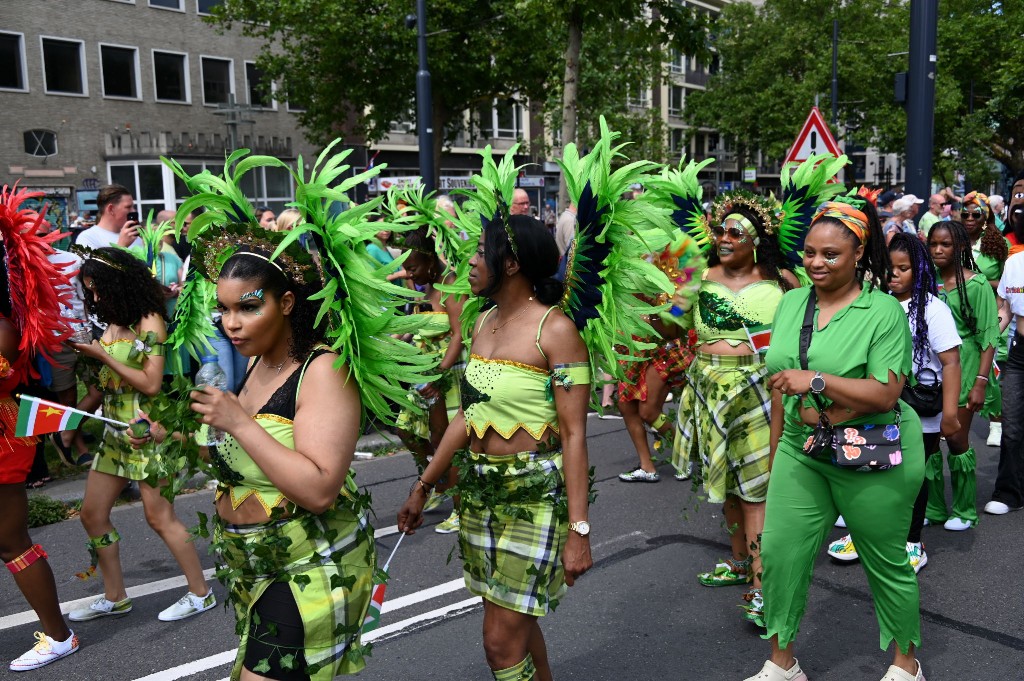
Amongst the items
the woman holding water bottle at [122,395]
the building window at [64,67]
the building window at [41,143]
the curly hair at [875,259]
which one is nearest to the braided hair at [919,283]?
the curly hair at [875,259]

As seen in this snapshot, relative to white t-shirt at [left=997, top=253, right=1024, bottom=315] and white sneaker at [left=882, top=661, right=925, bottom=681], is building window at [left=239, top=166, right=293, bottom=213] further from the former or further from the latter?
white sneaker at [left=882, top=661, right=925, bottom=681]

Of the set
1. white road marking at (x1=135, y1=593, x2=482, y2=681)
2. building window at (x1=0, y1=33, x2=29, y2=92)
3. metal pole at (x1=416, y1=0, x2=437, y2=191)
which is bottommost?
white road marking at (x1=135, y1=593, x2=482, y2=681)

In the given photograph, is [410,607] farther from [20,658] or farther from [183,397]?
[183,397]

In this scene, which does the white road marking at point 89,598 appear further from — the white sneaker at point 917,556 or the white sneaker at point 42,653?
the white sneaker at point 917,556

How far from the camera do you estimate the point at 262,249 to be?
267cm

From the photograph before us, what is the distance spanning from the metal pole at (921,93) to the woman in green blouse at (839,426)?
6720mm

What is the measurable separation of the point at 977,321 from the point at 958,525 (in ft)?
4.12

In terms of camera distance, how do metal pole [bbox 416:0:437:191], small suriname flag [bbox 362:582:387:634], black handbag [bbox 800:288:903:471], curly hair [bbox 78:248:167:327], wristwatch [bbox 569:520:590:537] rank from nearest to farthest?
1. small suriname flag [bbox 362:582:387:634]
2. wristwatch [bbox 569:520:590:537]
3. black handbag [bbox 800:288:903:471]
4. curly hair [bbox 78:248:167:327]
5. metal pole [bbox 416:0:437:191]

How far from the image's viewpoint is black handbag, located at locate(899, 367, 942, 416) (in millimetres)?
4910

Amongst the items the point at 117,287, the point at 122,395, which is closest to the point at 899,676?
the point at 122,395

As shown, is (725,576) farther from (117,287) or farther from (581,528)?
(117,287)

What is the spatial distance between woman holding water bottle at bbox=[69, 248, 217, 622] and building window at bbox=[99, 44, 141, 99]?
26344 mm

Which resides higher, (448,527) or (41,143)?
(41,143)

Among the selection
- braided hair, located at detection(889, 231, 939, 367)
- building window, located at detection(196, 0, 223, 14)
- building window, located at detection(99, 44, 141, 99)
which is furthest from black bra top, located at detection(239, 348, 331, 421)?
building window, located at detection(196, 0, 223, 14)
